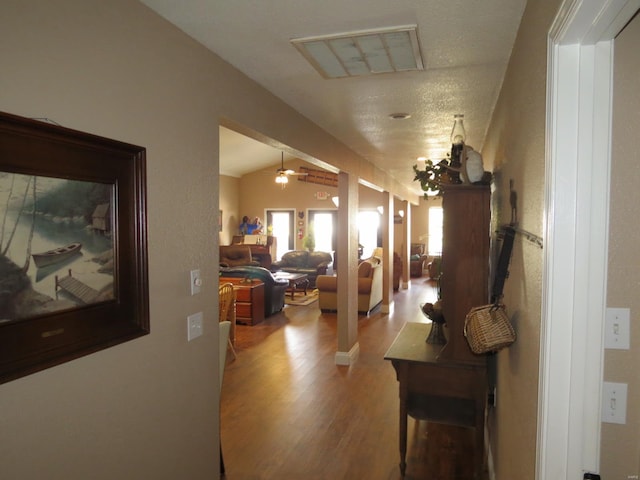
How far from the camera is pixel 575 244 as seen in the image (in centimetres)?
114

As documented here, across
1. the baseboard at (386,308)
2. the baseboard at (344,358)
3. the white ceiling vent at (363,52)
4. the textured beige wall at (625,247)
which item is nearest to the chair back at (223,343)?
the white ceiling vent at (363,52)

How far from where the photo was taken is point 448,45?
2160mm

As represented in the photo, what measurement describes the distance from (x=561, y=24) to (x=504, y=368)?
1.66 metres

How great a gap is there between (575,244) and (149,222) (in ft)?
5.06

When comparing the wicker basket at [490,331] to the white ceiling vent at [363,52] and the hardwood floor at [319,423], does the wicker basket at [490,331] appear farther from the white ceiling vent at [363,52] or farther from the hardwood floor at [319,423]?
the hardwood floor at [319,423]

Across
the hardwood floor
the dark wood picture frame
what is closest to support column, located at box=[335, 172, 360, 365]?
the hardwood floor

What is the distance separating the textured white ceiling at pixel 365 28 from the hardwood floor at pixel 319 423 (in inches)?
96.8

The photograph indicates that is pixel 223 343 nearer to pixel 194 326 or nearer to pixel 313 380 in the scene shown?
pixel 194 326

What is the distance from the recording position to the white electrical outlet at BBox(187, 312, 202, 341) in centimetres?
211

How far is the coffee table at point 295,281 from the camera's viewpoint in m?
8.99

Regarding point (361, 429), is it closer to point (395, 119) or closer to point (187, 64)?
point (395, 119)

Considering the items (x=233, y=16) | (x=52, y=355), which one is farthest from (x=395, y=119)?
(x=52, y=355)

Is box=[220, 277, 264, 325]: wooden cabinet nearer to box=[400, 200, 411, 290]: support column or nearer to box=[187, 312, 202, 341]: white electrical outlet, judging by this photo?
box=[187, 312, 202, 341]: white electrical outlet

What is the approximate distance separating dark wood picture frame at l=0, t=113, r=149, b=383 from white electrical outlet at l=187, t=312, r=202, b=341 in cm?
32
